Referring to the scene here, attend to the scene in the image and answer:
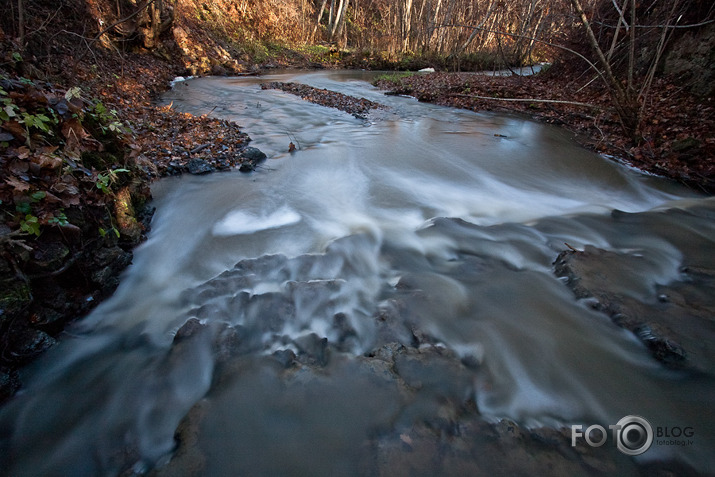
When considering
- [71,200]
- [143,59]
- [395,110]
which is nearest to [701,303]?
[71,200]

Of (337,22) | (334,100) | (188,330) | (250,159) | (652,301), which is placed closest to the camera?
(188,330)

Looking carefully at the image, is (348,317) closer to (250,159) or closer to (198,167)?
(198,167)

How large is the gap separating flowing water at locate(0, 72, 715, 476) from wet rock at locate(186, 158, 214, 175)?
0.78 feet

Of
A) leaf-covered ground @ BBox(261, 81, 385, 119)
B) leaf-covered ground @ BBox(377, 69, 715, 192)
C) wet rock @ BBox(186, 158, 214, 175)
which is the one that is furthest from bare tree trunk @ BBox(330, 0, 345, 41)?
wet rock @ BBox(186, 158, 214, 175)

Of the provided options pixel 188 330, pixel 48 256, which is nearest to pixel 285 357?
pixel 188 330

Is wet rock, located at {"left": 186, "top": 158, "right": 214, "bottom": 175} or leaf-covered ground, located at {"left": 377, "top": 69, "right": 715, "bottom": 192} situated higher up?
leaf-covered ground, located at {"left": 377, "top": 69, "right": 715, "bottom": 192}

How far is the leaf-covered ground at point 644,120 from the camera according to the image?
602 centimetres

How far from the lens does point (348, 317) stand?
3.14m

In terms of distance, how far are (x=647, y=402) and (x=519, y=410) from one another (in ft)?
3.11

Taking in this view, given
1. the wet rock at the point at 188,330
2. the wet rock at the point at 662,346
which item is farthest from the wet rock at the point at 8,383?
the wet rock at the point at 662,346

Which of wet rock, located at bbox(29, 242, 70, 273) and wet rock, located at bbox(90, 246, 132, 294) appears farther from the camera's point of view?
wet rock, located at bbox(90, 246, 132, 294)

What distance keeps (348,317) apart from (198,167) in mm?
4389

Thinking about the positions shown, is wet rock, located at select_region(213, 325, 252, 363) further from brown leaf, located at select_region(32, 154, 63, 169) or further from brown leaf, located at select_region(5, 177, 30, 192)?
brown leaf, located at select_region(32, 154, 63, 169)

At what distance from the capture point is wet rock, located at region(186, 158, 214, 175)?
587 centimetres
